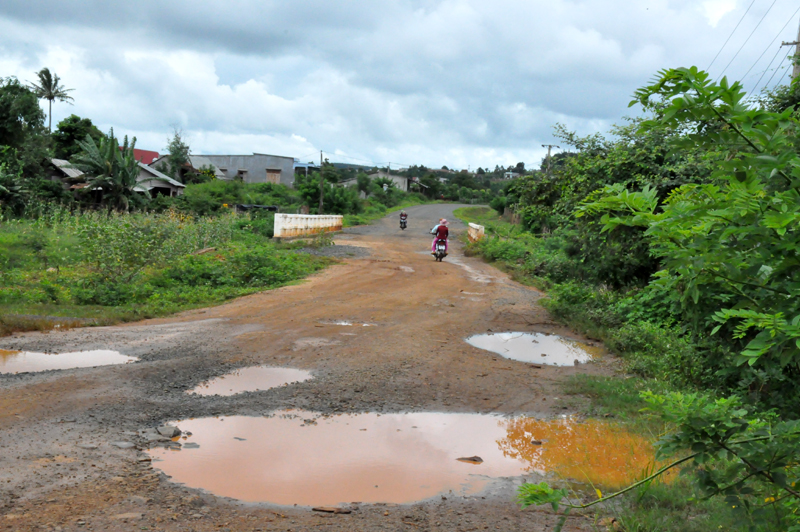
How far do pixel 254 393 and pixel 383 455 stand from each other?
186 cm

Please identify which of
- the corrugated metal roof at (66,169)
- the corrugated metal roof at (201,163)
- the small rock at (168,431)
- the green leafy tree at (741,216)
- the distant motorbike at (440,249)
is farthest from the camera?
the corrugated metal roof at (201,163)

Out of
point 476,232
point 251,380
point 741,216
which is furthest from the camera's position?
point 476,232

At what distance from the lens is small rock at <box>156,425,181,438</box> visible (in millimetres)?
5184

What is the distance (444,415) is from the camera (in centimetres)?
622

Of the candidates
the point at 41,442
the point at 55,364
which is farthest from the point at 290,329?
the point at 41,442

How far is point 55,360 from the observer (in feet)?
24.1

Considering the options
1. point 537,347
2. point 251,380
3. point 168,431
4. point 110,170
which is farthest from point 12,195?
point 168,431

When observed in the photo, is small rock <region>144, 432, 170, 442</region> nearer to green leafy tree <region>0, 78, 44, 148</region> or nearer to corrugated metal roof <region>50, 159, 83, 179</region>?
green leafy tree <region>0, 78, 44, 148</region>

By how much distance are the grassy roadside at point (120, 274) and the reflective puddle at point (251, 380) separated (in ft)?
11.8

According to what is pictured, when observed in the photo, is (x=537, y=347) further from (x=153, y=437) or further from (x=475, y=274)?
(x=475, y=274)

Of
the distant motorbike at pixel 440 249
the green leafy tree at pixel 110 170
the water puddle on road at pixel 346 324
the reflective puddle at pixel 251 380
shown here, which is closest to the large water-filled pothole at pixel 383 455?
the reflective puddle at pixel 251 380

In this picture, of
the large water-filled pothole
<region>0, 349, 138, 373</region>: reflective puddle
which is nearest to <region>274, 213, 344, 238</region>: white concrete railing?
<region>0, 349, 138, 373</region>: reflective puddle

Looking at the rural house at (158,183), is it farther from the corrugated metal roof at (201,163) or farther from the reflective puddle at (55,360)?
the reflective puddle at (55,360)

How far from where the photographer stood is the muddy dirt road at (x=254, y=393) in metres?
3.88
